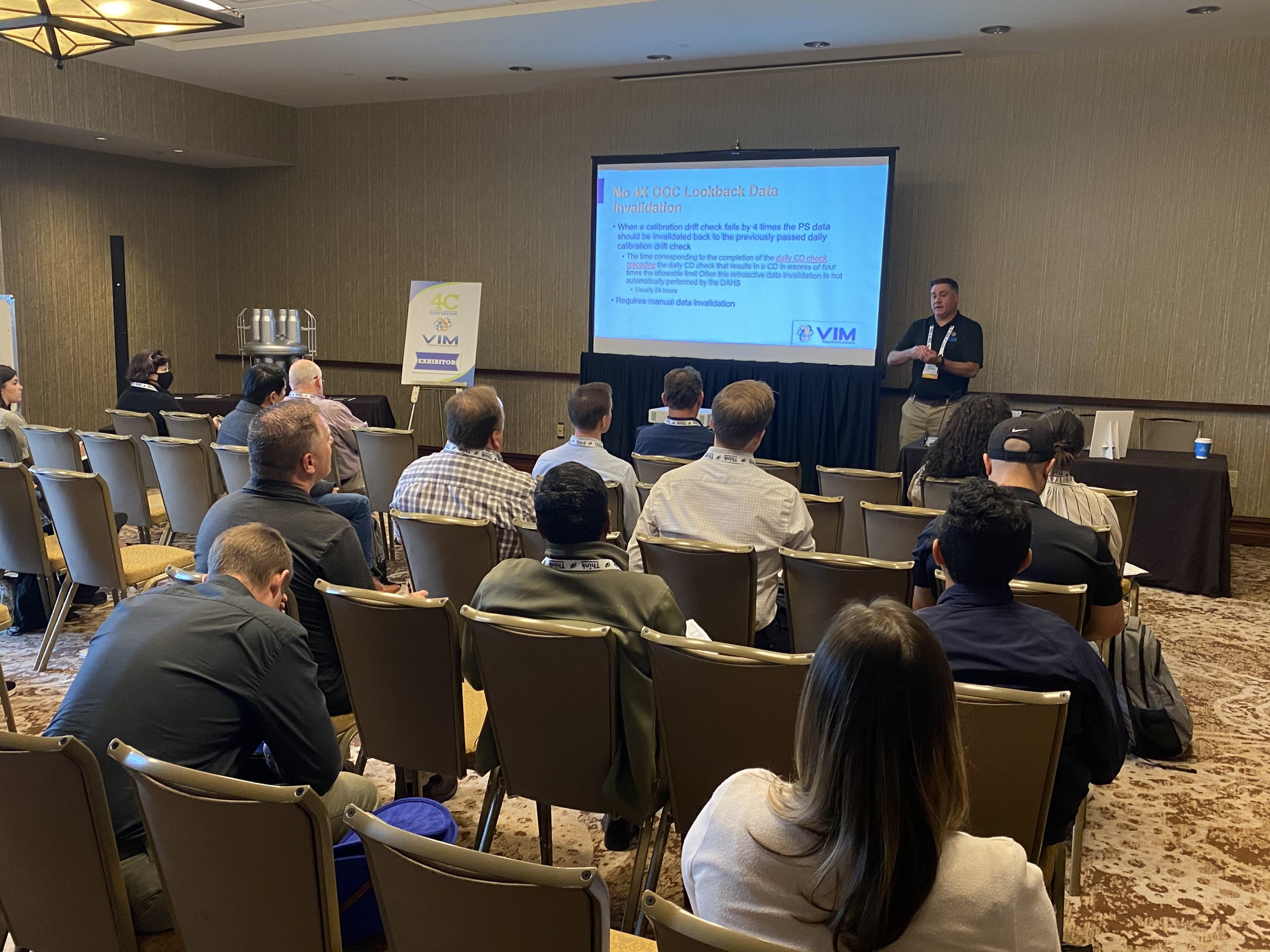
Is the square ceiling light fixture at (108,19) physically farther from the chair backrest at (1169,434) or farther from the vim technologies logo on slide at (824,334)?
the chair backrest at (1169,434)

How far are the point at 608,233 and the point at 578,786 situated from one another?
6.55 meters

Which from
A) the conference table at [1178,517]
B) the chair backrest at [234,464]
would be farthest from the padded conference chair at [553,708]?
the conference table at [1178,517]

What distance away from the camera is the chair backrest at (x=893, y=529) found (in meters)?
3.52

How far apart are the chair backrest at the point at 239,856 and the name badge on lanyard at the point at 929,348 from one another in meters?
6.17

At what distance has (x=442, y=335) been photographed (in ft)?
29.9

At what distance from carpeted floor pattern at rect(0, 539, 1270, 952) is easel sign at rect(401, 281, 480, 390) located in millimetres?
4921

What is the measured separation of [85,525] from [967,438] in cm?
338

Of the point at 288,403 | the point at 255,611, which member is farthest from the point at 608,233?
the point at 255,611

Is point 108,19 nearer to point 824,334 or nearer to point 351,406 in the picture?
point 351,406

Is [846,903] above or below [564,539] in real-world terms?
below

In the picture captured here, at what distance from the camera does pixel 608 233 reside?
837cm

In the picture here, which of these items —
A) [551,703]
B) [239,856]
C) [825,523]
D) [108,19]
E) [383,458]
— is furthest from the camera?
[383,458]

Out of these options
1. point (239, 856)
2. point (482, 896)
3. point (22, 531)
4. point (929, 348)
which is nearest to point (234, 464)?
point (22, 531)

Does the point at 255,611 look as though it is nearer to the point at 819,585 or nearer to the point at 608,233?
the point at 819,585
